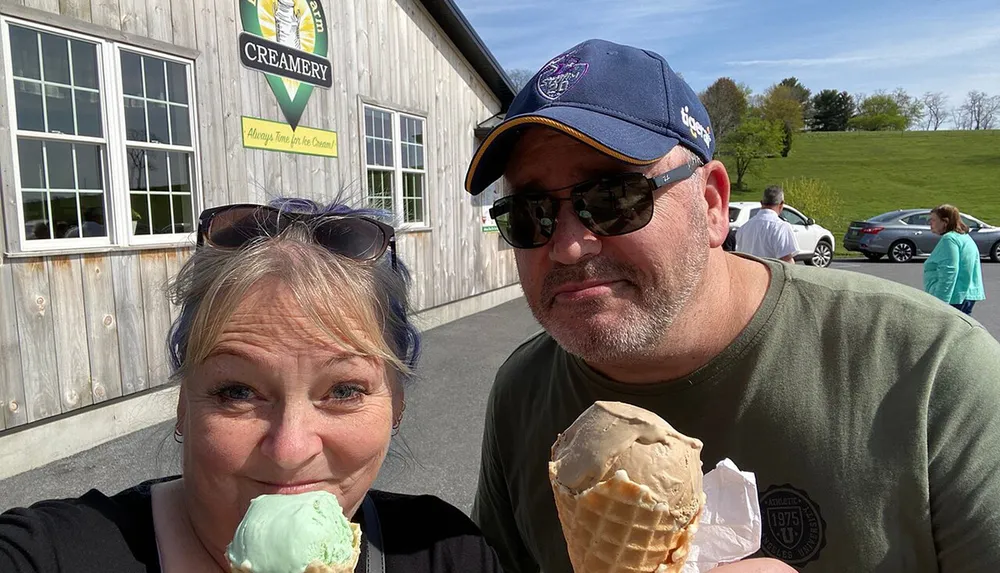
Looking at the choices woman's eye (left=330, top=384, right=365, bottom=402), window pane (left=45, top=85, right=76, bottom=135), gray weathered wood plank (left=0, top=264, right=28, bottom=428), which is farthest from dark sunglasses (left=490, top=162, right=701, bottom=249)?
window pane (left=45, top=85, right=76, bottom=135)

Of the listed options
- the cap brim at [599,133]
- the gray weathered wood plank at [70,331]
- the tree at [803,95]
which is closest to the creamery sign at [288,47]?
the gray weathered wood plank at [70,331]

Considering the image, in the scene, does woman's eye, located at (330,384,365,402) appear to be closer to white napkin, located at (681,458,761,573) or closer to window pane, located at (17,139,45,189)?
white napkin, located at (681,458,761,573)

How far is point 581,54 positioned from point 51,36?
572 cm

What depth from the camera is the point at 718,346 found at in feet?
6.45

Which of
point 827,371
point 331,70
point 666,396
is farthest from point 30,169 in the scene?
point 827,371

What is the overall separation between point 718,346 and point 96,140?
626 centimetres

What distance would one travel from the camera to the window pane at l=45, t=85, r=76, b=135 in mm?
5609

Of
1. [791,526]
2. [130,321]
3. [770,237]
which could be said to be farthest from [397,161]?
[791,526]

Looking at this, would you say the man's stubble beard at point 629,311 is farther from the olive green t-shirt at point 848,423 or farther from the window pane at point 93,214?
the window pane at point 93,214

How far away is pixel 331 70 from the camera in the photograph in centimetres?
898

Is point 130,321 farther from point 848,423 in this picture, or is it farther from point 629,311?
point 848,423

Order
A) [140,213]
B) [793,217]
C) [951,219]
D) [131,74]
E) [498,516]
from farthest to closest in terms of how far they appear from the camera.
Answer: [793,217] < [951,219] < [140,213] < [131,74] < [498,516]

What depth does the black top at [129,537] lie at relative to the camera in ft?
4.60

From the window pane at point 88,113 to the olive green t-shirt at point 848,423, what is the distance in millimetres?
5901
